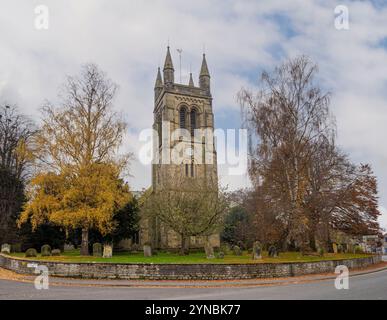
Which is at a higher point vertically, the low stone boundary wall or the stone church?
the stone church

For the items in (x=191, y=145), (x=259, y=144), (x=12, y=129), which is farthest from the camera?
(x=191, y=145)

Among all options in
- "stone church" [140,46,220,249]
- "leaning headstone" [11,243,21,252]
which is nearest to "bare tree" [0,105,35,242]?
"leaning headstone" [11,243,21,252]

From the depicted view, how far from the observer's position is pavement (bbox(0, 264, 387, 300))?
12.2 meters

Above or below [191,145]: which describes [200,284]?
below

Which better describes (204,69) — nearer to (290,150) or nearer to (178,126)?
(178,126)

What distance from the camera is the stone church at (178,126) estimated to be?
46.0 meters

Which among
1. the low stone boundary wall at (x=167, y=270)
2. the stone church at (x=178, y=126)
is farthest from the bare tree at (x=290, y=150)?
the stone church at (x=178, y=126)

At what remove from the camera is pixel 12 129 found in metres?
38.8

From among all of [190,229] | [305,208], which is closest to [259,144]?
[305,208]

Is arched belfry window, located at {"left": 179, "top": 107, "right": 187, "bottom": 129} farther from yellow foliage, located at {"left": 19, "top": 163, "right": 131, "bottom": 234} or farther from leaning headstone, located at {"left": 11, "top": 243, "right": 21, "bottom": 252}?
yellow foliage, located at {"left": 19, "top": 163, "right": 131, "bottom": 234}

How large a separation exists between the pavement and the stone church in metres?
26.3

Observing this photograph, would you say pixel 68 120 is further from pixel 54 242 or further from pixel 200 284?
pixel 200 284

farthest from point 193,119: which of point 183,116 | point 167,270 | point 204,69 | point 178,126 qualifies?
point 167,270
